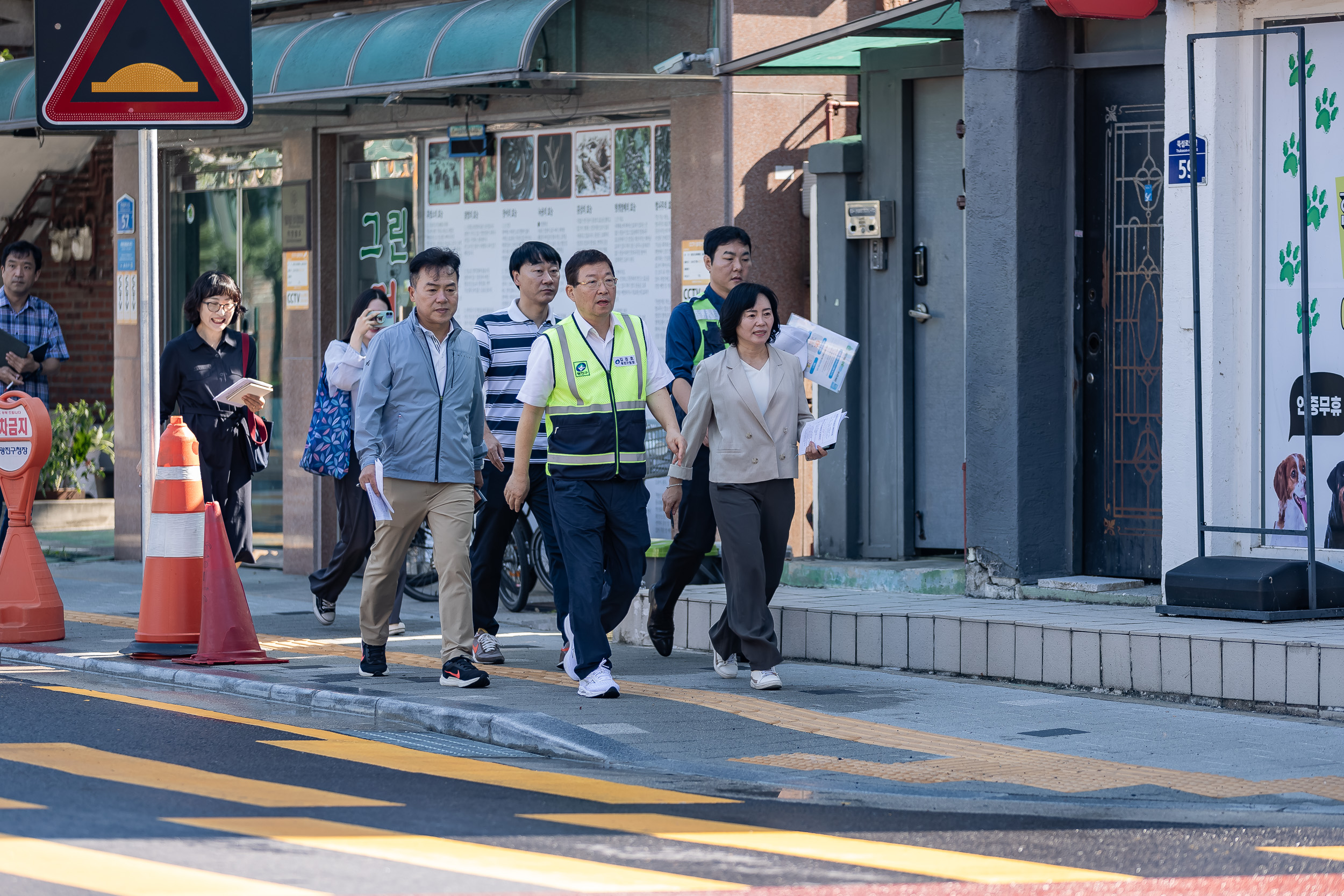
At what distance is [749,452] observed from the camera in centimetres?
905

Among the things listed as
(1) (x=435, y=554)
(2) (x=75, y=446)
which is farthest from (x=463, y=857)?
(2) (x=75, y=446)

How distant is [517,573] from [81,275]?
8421 mm

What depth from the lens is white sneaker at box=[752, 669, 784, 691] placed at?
9.04 meters

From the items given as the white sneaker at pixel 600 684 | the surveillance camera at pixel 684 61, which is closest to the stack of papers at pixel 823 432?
the white sneaker at pixel 600 684

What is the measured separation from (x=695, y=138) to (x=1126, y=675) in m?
4.94

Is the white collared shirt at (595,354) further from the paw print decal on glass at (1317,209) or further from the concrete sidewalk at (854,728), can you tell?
the paw print decal on glass at (1317,209)

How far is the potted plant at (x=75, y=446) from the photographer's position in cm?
1789

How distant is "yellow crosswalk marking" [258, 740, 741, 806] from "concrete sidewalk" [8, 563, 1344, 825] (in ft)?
1.22

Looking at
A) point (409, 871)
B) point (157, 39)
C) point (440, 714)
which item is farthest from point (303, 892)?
point (157, 39)

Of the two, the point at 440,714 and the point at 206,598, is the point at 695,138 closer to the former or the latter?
the point at 206,598

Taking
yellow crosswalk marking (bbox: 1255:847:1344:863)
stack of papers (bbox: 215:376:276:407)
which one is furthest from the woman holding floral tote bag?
yellow crosswalk marking (bbox: 1255:847:1344:863)

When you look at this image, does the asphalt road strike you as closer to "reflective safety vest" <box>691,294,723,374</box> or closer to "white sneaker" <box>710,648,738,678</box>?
"white sneaker" <box>710,648,738,678</box>

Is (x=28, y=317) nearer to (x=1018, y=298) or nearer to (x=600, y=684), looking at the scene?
(x=600, y=684)

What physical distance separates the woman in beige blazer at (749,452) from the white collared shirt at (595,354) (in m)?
0.20
